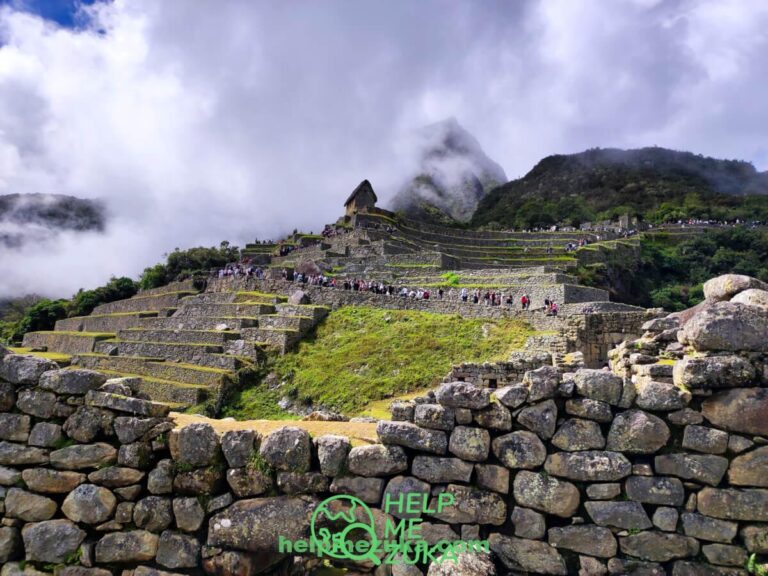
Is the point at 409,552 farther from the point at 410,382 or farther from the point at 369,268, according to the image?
the point at 369,268

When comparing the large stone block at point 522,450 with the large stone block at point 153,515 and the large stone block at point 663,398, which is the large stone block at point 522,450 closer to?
the large stone block at point 663,398

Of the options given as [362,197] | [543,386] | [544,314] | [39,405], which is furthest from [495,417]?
[362,197]

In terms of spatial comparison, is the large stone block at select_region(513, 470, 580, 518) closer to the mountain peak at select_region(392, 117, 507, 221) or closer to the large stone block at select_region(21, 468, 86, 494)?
the large stone block at select_region(21, 468, 86, 494)

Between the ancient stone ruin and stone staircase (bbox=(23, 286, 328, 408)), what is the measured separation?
562 inches

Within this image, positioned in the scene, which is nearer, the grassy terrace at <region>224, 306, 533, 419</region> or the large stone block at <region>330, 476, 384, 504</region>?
the large stone block at <region>330, 476, 384, 504</region>

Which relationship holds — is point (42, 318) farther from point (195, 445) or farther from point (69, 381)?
point (195, 445)

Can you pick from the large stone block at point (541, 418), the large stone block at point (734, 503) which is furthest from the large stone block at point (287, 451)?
the large stone block at point (734, 503)

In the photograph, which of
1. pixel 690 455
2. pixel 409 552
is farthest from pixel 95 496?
pixel 690 455

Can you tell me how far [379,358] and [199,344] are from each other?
39.7ft

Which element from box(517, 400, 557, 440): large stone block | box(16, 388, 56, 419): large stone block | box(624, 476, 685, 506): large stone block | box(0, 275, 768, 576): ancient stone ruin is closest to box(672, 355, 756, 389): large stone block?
box(0, 275, 768, 576): ancient stone ruin

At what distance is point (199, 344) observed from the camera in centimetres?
2630

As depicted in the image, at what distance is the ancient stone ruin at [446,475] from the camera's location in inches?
184

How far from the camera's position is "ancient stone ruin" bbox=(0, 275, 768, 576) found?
466 cm

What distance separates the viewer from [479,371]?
1399 centimetres
